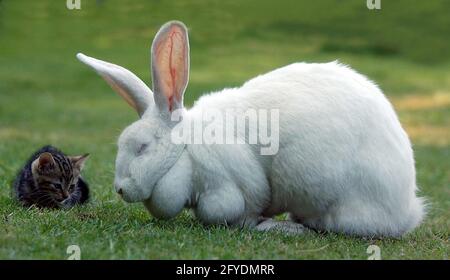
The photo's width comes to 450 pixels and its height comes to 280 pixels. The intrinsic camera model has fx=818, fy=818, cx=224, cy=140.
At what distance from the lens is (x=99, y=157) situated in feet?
34.0

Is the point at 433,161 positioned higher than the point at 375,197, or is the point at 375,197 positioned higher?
the point at 375,197

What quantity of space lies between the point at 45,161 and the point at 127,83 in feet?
5.19

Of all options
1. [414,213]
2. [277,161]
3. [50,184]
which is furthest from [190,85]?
[277,161]

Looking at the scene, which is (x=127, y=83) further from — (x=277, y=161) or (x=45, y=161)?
(x=45, y=161)

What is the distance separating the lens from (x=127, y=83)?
5637 mm

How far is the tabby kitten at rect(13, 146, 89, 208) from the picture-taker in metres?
6.68

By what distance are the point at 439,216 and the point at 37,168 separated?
145 inches

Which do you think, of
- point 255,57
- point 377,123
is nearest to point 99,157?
point 377,123

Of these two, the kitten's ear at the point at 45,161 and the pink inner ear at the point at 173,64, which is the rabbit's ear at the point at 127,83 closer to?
the pink inner ear at the point at 173,64

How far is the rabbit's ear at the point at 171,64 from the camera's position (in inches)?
217

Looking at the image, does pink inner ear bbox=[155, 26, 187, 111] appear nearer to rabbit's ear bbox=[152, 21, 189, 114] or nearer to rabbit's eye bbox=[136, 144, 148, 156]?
rabbit's ear bbox=[152, 21, 189, 114]

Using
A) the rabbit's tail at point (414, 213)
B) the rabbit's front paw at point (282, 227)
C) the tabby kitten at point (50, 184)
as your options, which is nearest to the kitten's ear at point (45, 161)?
the tabby kitten at point (50, 184)

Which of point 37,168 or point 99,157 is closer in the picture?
point 37,168
